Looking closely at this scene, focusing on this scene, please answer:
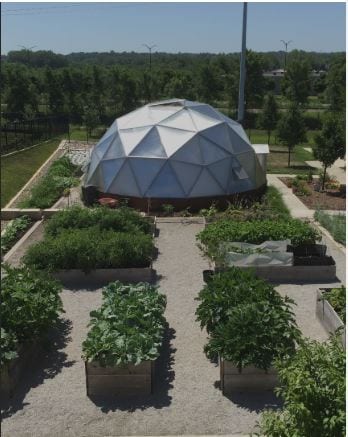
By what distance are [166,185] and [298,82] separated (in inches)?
1853

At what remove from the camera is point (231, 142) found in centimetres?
2377

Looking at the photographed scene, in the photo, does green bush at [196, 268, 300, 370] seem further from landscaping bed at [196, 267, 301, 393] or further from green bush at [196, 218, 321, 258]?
green bush at [196, 218, 321, 258]

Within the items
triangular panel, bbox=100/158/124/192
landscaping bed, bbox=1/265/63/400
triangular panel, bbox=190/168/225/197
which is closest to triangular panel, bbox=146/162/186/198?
triangular panel, bbox=190/168/225/197

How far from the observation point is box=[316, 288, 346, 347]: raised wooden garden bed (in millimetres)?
11406

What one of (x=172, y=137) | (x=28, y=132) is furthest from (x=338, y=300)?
(x=28, y=132)

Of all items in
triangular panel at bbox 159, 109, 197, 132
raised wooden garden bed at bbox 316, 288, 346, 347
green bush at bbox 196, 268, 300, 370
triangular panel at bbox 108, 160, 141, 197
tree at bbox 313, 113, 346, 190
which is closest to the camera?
green bush at bbox 196, 268, 300, 370

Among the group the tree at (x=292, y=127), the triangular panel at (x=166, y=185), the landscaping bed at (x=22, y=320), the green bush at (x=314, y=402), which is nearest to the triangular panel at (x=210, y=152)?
the triangular panel at (x=166, y=185)

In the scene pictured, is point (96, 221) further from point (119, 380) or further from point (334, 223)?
point (334, 223)

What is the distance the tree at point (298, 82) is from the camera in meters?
63.2

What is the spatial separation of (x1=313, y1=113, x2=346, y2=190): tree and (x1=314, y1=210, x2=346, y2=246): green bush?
4757mm

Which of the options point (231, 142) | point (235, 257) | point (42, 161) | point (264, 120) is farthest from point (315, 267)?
point (264, 120)

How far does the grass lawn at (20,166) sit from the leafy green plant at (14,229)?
3.74 m

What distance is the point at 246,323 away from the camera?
9.62 meters

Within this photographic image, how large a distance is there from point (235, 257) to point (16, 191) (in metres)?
14.9
